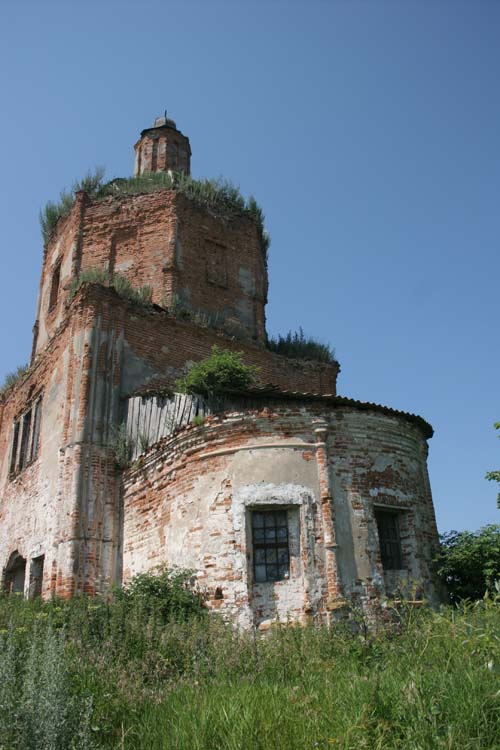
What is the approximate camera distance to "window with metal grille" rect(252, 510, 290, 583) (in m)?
Result: 11.0

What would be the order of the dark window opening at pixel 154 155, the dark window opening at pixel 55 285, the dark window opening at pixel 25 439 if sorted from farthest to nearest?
the dark window opening at pixel 154 155
the dark window opening at pixel 55 285
the dark window opening at pixel 25 439

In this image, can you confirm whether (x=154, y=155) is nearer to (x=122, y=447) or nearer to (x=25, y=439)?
(x=25, y=439)

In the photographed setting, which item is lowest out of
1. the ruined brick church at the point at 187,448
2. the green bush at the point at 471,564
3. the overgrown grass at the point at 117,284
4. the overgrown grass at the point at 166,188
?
the green bush at the point at 471,564

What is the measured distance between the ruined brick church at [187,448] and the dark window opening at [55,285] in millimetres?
51

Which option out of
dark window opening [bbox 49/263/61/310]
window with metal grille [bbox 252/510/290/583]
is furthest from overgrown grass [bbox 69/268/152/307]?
window with metal grille [bbox 252/510/290/583]

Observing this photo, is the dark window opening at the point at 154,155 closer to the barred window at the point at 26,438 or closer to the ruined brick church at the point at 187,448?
the ruined brick church at the point at 187,448

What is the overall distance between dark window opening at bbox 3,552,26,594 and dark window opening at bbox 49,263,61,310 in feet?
24.6

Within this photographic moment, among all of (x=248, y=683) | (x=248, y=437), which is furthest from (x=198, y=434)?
(x=248, y=683)

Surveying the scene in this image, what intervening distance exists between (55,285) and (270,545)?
12264 mm

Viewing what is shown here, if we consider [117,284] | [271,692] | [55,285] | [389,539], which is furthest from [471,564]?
[55,285]

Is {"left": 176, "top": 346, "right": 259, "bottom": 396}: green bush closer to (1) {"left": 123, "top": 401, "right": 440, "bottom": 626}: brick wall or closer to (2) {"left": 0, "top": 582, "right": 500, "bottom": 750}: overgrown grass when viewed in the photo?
(1) {"left": 123, "top": 401, "right": 440, "bottom": 626}: brick wall

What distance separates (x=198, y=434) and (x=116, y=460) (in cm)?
302

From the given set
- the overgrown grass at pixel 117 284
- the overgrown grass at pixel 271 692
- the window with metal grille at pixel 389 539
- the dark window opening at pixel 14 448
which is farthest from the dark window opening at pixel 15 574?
the window with metal grille at pixel 389 539

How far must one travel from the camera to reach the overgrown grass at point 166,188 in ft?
65.1
